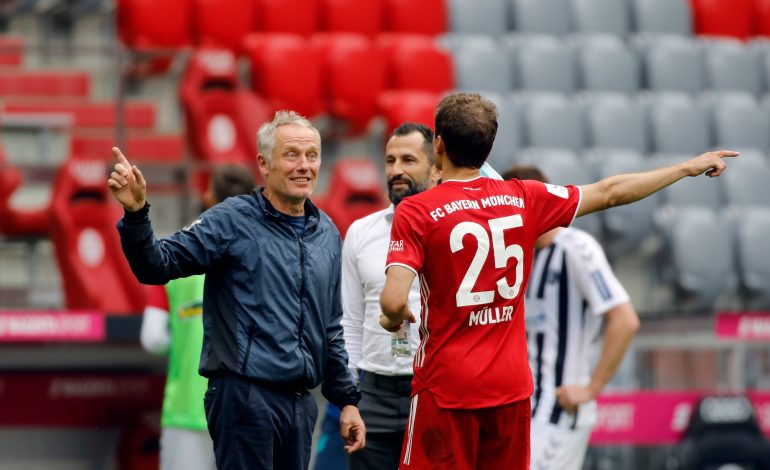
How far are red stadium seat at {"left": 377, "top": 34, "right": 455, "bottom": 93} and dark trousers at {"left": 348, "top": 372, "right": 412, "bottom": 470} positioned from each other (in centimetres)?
725

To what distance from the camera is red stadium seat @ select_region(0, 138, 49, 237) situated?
926cm

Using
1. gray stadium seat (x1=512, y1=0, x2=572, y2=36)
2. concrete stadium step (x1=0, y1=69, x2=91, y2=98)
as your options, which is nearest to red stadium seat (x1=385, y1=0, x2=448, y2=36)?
gray stadium seat (x1=512, y1=0, x2=572, y2=36)

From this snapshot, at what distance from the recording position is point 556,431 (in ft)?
18.7

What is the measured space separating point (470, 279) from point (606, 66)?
9640 millimetres

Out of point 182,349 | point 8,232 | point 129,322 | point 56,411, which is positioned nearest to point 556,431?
point 182,349

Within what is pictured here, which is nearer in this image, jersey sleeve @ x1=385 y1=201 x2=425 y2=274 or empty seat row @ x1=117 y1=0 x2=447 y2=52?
jersey sleeve @ x1=385 y1=201 x2=425 y2=274

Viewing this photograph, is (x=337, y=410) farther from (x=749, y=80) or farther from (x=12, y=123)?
(x=749, y=80)

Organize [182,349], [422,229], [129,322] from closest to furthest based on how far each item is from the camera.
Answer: [422,229] → [182,349] → [129,322]

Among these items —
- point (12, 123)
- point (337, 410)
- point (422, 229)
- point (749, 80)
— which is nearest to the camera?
point (422, 229)

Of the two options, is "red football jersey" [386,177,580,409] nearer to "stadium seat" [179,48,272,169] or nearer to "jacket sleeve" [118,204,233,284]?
"jacket sleeve" [118,204,233,284]

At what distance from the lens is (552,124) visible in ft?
40.2

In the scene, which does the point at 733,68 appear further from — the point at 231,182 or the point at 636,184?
the point at 636,184

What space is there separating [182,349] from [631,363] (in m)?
4.28

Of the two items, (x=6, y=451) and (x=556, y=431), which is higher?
(x=556, y=431)
